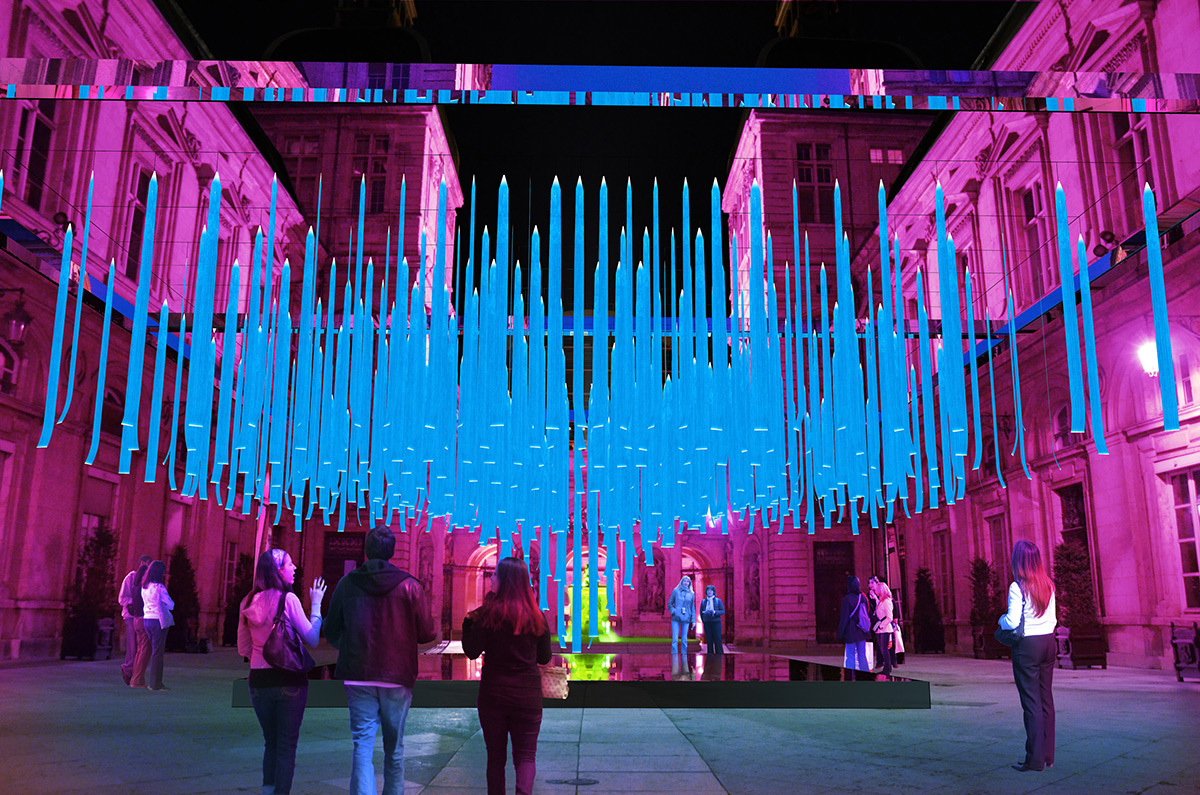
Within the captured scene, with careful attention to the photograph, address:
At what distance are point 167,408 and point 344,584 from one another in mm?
17994

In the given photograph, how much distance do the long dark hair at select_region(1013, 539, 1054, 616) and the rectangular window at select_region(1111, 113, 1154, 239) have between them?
34.9 feet

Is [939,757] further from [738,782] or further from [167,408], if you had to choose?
[167,408]

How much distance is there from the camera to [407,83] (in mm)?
5789

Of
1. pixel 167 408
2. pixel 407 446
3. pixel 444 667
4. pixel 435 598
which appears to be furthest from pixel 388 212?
pixel 444 667

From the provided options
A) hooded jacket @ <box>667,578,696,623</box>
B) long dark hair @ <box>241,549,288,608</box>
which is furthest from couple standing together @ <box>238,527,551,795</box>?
hooded jacket @ <box>667,578,696,623</box>

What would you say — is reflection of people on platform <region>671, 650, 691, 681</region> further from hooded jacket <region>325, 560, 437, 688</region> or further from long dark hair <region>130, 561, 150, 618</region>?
long dark hair <region>130, 561, 150, 618</region>

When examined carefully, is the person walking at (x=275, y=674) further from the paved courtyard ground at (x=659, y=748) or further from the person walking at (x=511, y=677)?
the person walking at (x=511, y=677)

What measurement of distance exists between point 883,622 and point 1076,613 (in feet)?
17.7

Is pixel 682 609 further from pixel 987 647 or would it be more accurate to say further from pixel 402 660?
pixel 402 660

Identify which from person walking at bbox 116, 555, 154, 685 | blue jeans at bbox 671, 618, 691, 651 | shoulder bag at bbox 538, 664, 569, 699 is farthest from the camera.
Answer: blue jeans at bbox 671, 618, 691, 651

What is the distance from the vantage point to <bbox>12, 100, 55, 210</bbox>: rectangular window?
1388 cm

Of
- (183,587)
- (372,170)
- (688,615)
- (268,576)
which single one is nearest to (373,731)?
(268,576)

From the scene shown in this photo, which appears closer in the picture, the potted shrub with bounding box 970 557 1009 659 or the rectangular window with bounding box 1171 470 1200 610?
the rectangular window with bounding box 1171 470 1200 610

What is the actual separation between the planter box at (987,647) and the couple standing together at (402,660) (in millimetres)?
16873
